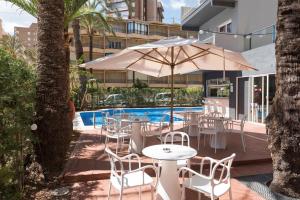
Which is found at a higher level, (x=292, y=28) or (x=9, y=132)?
(x=292, y=28)

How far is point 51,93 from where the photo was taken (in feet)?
18.3

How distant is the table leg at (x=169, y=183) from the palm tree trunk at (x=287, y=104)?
1922mm

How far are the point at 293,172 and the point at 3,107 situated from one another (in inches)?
189

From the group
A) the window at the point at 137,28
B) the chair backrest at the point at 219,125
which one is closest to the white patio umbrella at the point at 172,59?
the chair backrest at the point at 219,125

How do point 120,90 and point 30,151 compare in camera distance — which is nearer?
point 30,151

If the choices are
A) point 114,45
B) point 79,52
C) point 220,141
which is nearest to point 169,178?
point 220,141

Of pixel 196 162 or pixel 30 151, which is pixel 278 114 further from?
pixel 30 151

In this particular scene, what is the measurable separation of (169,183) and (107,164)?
2.58 m

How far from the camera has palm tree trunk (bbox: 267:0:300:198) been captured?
169 inches

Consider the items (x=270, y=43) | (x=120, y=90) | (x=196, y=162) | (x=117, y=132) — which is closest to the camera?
(x=196, y=162)

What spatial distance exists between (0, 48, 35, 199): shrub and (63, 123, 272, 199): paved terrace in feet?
3.48

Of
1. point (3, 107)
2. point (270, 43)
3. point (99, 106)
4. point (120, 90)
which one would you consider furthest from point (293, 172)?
point (120, 90)

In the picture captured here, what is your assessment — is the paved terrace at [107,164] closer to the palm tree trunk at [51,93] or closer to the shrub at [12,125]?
the palm tree trunk at [51,93]

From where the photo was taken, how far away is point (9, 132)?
4.11 metres
